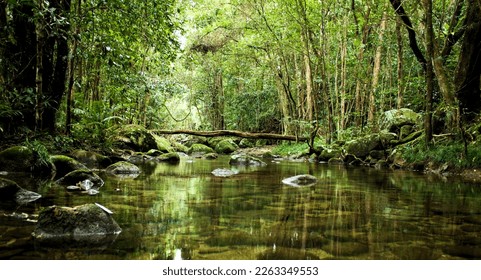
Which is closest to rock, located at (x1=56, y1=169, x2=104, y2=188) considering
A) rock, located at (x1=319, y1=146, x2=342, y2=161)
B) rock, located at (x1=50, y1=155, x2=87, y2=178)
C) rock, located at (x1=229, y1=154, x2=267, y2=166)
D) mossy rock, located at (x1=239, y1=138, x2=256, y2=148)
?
rock, located at (x1=50, y1=155, x2=87, y2=178)

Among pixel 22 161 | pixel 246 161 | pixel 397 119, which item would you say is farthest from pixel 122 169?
pixel 397 119

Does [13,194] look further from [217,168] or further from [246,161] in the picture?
[246,161]

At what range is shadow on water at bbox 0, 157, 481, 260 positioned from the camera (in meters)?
2.36

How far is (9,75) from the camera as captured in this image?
771 cm

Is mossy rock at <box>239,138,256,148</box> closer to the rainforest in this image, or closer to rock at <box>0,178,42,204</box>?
the rainforest

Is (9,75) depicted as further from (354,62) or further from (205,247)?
(354,62)

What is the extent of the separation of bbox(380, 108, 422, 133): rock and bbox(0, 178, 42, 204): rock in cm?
1080

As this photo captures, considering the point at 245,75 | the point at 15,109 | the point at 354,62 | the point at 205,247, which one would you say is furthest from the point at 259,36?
the point at 205,247

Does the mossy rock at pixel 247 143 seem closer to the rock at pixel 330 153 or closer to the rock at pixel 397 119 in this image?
the rock at pixel 330 153

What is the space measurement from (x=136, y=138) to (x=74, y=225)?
45.8 feet

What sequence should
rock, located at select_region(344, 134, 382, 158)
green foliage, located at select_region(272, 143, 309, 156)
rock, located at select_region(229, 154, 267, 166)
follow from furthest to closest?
1. green foliage, located at select_region(272, 143, 309, 156)
2. rock, located at select_region(344, 134, 382, 158)
3. rock, located at select_region(229, 154, 267, 166)
